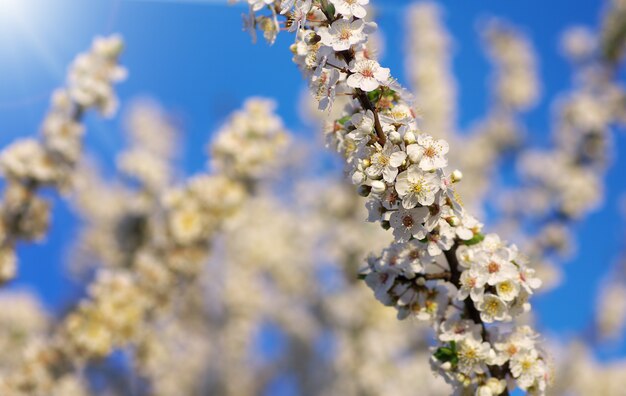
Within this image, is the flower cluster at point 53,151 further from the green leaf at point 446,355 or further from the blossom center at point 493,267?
the blossom center at point 493,267

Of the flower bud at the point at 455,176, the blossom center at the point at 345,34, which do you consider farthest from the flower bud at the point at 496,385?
the blossom center at the point at 345,34

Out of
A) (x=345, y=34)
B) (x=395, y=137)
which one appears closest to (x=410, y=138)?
(x=395, y=137)

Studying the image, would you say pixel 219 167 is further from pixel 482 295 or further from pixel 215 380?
pixel 215 380

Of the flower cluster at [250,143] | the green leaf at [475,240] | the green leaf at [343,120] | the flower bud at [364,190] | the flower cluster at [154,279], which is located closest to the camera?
the flower bud at [364,190]

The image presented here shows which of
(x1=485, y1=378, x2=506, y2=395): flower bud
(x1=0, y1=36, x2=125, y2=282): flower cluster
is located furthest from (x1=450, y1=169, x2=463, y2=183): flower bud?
(x1=0, y1=36, x2=125, y2=282): flower cluster

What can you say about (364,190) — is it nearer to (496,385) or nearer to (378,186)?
(378,186)

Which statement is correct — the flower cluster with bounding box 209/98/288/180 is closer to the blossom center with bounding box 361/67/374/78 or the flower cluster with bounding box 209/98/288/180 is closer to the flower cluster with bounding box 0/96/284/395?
the flower cluster with bounding box 0/96/284/395
